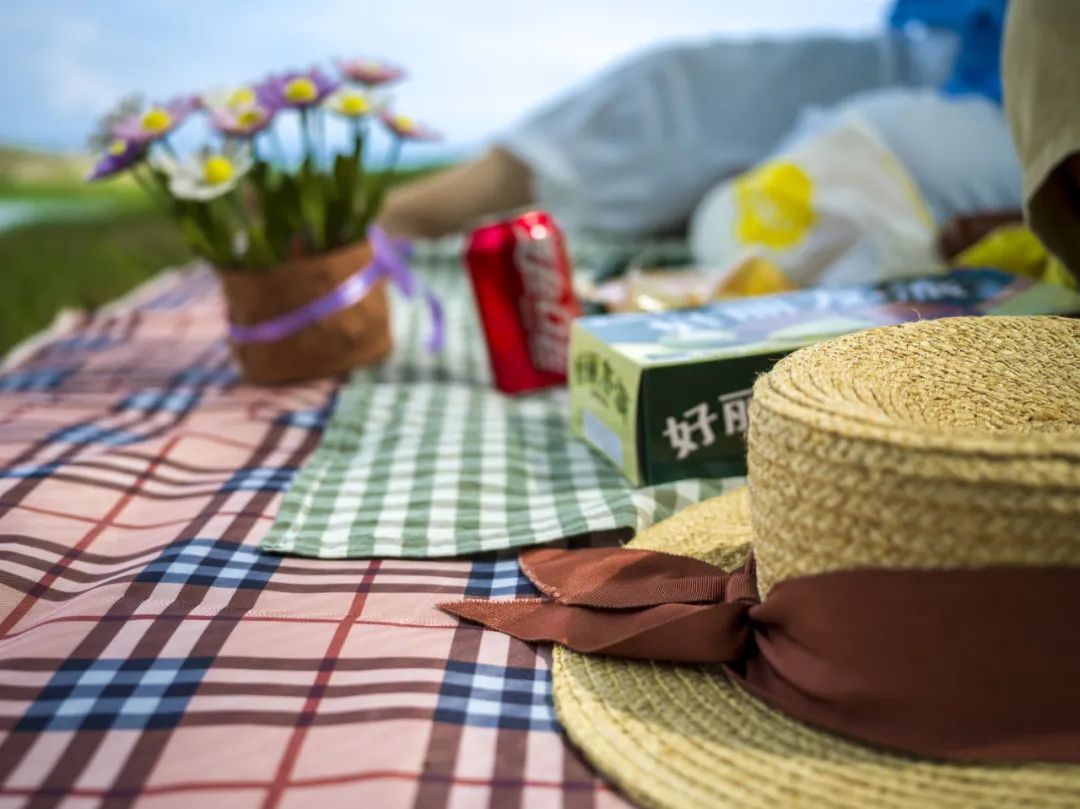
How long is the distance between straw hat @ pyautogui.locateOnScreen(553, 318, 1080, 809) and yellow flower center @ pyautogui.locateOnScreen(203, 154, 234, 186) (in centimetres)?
70

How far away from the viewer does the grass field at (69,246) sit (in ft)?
5.11

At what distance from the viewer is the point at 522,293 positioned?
107 cm

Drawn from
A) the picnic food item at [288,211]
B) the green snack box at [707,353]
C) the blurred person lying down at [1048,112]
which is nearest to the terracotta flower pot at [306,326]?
the picnic food item at [288,211]

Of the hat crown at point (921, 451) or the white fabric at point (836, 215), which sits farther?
the white fabric at point (836, 215)

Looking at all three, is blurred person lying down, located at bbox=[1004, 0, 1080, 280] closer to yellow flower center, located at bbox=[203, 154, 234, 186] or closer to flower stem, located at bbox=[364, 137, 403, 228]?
flower stem, located at bbox=[364, 137, 403, 228]

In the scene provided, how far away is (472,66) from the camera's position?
89.7 inches

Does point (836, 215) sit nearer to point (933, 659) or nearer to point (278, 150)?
point (278, 150)

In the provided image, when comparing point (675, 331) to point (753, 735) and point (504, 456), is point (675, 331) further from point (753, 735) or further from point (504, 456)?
point (753, 735)

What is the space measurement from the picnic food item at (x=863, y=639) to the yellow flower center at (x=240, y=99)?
30.0 inches

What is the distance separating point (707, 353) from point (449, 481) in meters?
0.26

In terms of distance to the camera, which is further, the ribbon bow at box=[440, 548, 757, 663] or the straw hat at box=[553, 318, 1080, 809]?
the ribbon bow at box=[440, 548, 757, 663]

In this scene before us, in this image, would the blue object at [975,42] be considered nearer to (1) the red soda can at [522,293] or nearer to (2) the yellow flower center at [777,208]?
(2) the yellow flower center at [777,208]

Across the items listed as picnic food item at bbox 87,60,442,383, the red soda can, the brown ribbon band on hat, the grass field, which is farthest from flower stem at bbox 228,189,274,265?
the brown ribbon band on hat

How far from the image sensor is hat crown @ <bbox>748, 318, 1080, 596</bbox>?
1.41ft
